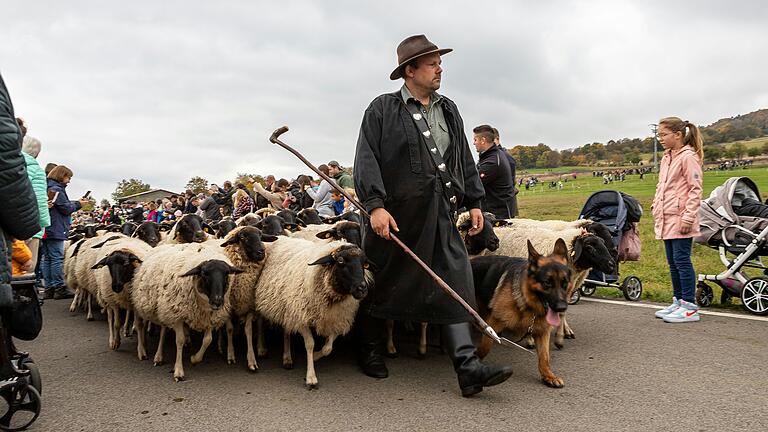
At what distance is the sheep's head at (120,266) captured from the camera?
5402 millimetres

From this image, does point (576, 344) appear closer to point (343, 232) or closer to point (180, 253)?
point (343, 232)

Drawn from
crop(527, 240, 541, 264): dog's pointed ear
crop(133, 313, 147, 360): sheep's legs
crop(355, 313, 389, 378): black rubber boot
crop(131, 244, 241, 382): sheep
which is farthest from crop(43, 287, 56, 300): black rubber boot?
crop(527, 240, 541, 264): dog's pointed ear

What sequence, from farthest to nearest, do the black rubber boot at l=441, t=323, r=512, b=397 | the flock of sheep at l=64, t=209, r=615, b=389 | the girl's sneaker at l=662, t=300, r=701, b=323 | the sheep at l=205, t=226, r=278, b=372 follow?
1. the girl's sneaker at l=662, t=300, r=701, b=323
2. the sheep at l=205, t=226, r=278, b=372
3. the flock of sheep at l=64, t=209, r=615, b=389
4. the black rubber boot at l=441, t=323, r=512, b=397

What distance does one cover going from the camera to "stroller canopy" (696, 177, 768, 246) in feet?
23.0

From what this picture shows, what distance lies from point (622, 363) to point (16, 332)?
5019mm

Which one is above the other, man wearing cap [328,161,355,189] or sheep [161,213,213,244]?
man wearing cap [328,161,355,189]

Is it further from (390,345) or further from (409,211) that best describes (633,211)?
(409,211)

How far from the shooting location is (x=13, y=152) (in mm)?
2957

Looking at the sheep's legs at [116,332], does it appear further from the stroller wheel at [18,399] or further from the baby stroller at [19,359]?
the stroller wheel at [18,399]

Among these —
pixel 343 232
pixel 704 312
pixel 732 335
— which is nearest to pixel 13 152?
pixel 343 232

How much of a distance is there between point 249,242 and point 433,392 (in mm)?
2681

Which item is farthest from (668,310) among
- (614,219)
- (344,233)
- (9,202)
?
(9,202)

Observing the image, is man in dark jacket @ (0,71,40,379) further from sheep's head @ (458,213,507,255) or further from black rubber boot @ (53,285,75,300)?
black rubber boot @ (53,285,75,300)

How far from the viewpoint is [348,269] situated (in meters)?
4.58
